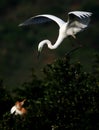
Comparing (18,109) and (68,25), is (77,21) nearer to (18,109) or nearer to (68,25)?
(68,25)

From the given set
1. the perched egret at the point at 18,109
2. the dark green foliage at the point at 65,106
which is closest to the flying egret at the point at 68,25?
the perched egret at the point at 18,109

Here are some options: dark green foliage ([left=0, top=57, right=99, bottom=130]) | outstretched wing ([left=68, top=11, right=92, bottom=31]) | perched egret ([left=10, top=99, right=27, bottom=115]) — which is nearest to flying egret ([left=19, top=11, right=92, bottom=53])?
outstretched wing ([left=68, top=11, right=92, bottom=31])

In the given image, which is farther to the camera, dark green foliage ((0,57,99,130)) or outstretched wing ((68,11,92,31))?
outstretched wing ((68,11,92,31))

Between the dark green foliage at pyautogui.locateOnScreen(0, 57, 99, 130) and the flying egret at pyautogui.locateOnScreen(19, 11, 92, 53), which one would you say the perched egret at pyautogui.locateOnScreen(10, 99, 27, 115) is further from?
the flying egret at pyautogui.locateOnScreen(19, 11, 92, 53)

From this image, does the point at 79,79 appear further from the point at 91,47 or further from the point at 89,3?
the point at 89,3

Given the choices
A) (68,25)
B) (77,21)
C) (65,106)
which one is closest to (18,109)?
(65,106)

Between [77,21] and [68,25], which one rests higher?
[68,25]

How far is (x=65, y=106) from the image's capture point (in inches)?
656

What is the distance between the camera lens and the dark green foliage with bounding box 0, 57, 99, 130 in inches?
648

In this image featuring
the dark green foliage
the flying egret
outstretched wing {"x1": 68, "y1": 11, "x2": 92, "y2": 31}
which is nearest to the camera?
the dark green foliage

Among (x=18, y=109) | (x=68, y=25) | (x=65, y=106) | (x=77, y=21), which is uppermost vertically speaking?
(x=68, y=25)

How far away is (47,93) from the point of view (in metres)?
17.4

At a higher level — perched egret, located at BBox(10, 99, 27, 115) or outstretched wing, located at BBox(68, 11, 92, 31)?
→ outstretched wing, located at BBox(68, 11, 92, 31)

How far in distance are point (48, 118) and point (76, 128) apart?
73cm
